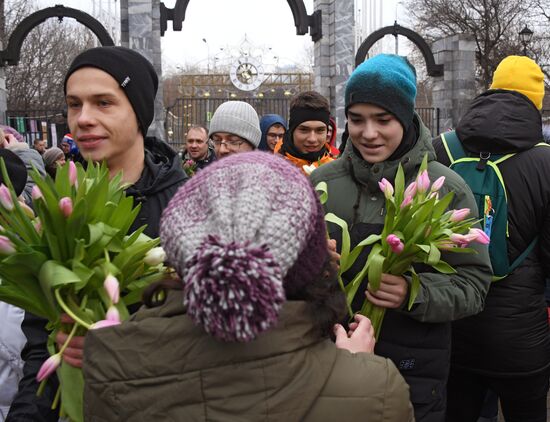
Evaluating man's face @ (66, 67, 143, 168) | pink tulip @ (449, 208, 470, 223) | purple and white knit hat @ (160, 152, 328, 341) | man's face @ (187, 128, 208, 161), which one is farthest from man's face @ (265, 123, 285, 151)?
purple and white knit hat @ (160, 152, 328, 341)

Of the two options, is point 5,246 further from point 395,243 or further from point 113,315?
point 395,243

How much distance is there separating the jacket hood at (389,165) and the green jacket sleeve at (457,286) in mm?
157

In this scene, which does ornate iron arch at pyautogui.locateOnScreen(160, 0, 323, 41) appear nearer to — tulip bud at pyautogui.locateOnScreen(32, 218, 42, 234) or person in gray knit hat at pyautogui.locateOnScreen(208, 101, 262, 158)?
person in gray knit hat at pyautogui.locateOnScreen(208, 101, 262, 158)

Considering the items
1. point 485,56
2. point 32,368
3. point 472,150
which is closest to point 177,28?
point 472,150

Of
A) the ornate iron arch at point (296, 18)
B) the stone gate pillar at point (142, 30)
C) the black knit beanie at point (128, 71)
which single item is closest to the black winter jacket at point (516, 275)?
the black knit beanie at point (128, 71)

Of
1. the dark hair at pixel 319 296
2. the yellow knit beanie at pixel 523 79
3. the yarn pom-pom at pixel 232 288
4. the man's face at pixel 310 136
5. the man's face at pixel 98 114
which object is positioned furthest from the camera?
the man's face at pixel 310 136

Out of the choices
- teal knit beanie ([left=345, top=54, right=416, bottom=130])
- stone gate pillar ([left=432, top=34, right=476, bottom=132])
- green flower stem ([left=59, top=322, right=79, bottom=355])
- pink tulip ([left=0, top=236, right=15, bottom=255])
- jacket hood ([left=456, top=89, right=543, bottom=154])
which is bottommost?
green flower stem ([left=59, top=322, right=79, bottom=355])

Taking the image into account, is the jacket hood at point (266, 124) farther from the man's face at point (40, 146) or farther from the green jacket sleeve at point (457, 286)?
the man's face at point (40, 146)

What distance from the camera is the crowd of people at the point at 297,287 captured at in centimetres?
119

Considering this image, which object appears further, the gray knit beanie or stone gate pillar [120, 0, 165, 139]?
stone gate pillar [120, 0, 165, 139]

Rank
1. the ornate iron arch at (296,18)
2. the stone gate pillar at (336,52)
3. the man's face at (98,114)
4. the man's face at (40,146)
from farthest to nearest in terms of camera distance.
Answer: the stone gate pillar at (336,52)
the ornate iron arch at (296,18)
the man's face at (40,146)
the man's face at (98,114)

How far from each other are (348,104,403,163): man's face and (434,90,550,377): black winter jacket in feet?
2.16

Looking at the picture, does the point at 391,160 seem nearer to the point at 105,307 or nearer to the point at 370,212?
the point at 370,212

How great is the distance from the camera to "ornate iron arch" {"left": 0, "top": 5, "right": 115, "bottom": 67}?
13422 mm
